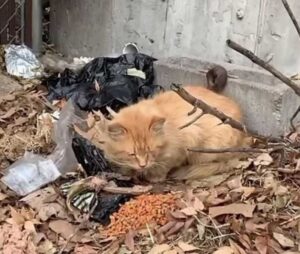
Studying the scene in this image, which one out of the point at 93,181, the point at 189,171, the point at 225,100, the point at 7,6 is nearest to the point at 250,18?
the point at 225,100

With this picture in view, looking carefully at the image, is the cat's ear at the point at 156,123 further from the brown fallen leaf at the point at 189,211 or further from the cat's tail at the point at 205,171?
the brown fallen leaf at the point at 189,211

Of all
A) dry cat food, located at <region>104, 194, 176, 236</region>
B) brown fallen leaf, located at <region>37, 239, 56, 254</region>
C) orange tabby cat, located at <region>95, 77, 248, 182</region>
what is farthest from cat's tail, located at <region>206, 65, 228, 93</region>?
brown fallen leaf, located at <region>37, 239, 56, 254</region>

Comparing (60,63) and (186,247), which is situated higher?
(60,63)

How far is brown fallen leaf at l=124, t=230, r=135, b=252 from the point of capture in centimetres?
358

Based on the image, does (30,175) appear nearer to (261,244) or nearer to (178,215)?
(178,215)

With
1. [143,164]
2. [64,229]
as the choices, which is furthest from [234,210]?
[64,229]

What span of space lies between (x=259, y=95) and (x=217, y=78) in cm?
33

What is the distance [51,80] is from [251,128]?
188 centimetres

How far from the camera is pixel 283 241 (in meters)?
3.40

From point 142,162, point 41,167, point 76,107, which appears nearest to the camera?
point 142,162

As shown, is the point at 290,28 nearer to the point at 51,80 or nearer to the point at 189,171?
the point at 189,171

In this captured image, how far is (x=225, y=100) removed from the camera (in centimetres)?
458

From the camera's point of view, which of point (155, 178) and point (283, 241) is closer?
point (283, 241)

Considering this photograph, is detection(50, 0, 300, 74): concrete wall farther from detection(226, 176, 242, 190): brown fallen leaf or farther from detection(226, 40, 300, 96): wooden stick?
detection(226, 40, 300, 96): wooden stick
